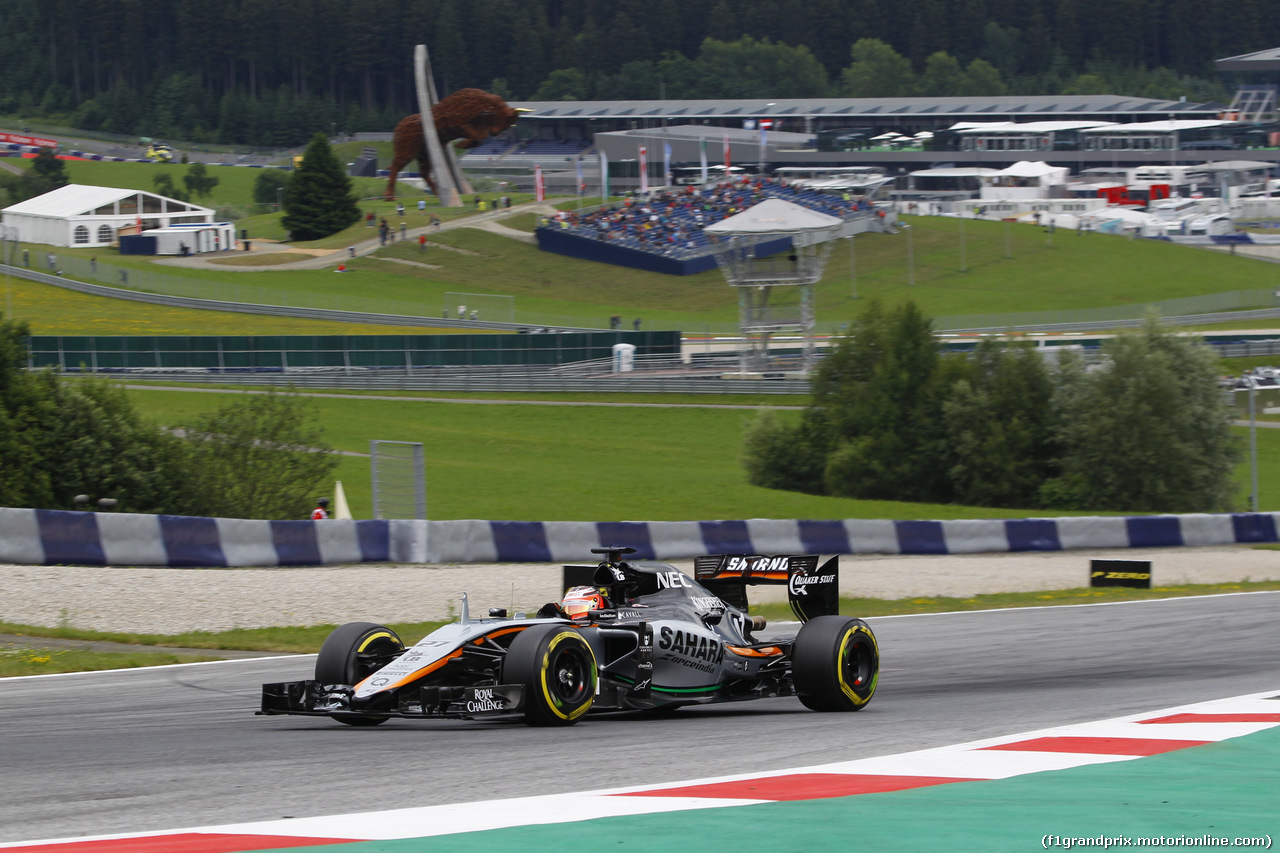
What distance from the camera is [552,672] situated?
1007cm

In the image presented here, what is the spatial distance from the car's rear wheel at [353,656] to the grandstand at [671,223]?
302ft

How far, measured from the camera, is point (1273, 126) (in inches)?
6535

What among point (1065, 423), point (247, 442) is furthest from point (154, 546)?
point (1065, 423)

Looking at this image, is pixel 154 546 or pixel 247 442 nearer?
pixel 154 546

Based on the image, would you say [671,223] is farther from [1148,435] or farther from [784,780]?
[784,780]

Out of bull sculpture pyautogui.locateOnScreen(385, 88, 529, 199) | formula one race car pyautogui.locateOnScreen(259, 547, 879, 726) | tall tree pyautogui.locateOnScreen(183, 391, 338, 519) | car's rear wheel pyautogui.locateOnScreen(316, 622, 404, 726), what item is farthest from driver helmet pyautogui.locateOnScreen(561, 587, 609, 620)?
bull sculpture pyautogui.locateOnScreen(385, 88, 529, 199)

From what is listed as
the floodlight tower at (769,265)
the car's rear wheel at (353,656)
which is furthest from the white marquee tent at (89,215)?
the car's rear wheel at (353,656)

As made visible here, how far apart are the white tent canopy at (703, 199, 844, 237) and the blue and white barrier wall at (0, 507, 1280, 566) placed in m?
34.6

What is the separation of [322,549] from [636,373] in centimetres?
4002

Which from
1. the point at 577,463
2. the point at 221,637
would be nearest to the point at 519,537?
the point at 221,637

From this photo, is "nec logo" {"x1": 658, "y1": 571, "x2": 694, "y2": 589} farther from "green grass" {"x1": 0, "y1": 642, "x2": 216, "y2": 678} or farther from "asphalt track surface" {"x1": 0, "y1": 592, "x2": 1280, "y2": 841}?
"green grass" {"x1": 0, "y1": 642, "x2": 216, "y2": 678}

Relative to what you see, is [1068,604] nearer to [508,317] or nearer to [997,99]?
[508,317]

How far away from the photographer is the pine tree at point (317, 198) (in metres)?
111

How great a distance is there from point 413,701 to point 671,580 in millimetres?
2780
